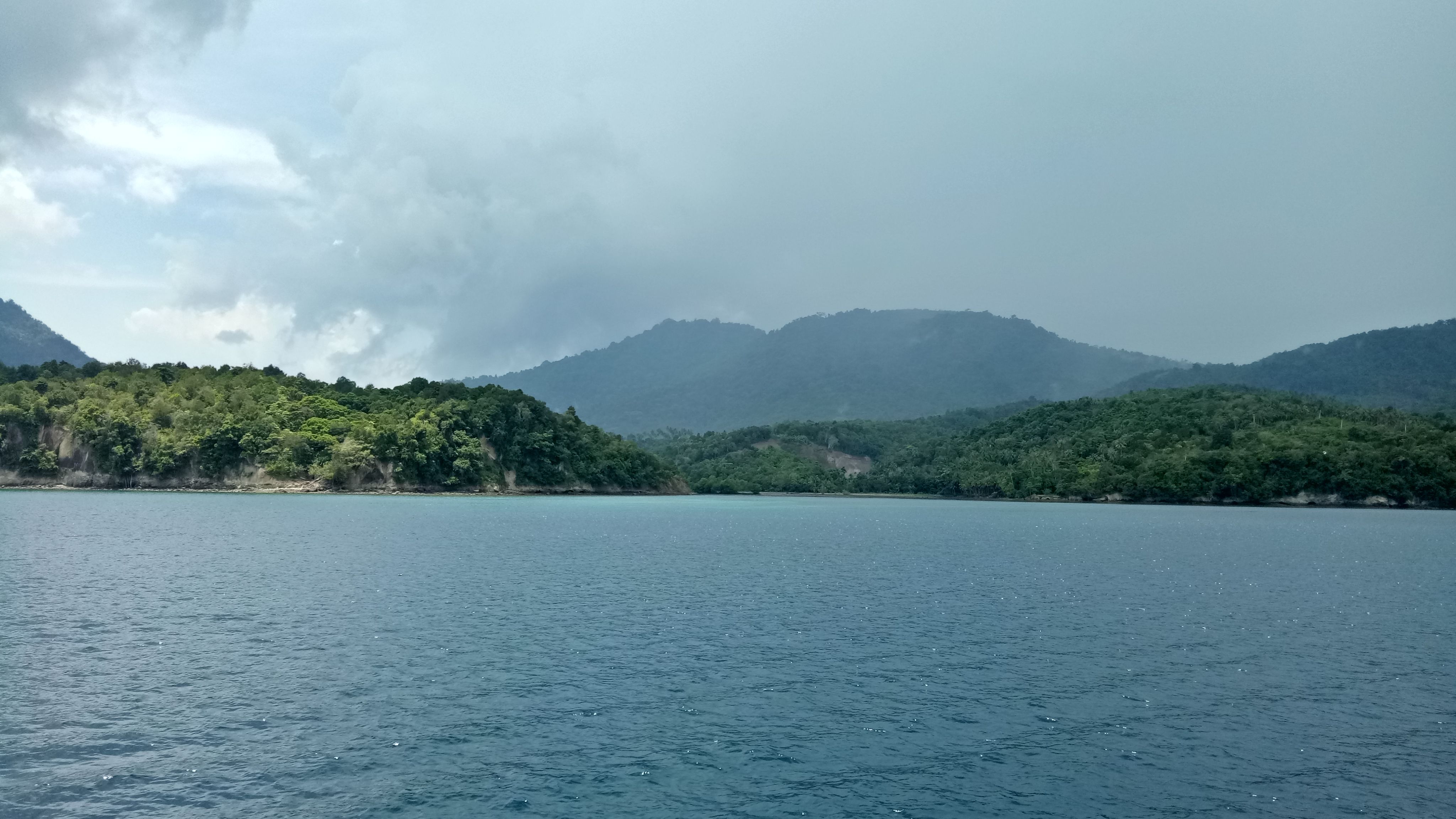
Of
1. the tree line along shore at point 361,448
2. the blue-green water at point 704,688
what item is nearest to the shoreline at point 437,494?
the tree line along shore at point 361,448

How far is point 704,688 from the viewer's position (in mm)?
28312

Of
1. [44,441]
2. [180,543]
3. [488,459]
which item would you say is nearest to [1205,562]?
[180,543]

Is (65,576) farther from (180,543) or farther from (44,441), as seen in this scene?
(44,441)

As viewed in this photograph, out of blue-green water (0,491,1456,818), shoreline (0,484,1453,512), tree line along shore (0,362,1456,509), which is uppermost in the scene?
tree line along shore (0,362,1456,509)

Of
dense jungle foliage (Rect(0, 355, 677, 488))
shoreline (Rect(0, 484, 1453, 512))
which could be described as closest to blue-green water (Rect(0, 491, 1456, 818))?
shoreline (Rect(0, 484, 1453, 512))

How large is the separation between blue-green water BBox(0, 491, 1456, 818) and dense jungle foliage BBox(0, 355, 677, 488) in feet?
379

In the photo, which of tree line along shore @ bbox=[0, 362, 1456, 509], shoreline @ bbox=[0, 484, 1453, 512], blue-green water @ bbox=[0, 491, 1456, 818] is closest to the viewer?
blue-green water @ bbox=[0, 491, 1456, 818]

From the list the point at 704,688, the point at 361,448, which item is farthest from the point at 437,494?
the point at 704,688

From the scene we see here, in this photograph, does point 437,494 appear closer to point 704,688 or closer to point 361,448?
point 361,448

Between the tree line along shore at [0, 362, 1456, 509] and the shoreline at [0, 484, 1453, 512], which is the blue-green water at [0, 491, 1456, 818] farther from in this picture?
the tree line along shore at [0, 362, 1456, 509]

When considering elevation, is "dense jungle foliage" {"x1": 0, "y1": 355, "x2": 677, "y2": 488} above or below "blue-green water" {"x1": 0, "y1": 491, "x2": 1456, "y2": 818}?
above

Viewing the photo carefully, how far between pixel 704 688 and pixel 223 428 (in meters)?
164

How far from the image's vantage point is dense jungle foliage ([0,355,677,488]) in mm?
158375

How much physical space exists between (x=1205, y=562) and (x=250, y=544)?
227 ft
